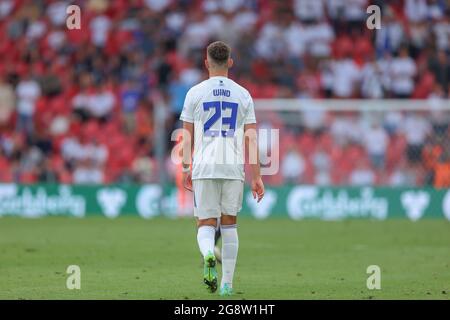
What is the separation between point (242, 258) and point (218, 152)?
5.38m

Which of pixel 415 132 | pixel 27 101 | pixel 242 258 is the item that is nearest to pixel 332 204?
pixel 415 132

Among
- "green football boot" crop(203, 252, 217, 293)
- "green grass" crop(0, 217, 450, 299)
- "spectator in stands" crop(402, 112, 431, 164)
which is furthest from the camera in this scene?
"spectator in stands" crop(402, 112, 431, 164)

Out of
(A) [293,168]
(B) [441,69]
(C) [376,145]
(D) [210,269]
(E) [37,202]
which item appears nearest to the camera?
(D) [210,269]

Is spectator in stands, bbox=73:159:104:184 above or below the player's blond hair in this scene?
above

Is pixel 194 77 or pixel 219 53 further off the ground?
pixel 194 77

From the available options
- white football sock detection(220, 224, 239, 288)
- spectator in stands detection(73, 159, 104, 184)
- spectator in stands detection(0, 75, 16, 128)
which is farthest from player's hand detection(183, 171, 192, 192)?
spectator in stands detection(0, 75, 16, 128)

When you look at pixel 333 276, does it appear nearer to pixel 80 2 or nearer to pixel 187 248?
pixel 187 248

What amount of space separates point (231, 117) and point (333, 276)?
3277mm

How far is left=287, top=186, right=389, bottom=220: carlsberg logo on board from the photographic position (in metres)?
26.4

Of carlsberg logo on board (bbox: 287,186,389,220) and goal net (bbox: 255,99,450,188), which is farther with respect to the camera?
goal net (bbox: 255,99,450,188)

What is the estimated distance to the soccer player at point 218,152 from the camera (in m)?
11.1

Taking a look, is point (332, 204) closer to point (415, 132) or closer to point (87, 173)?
point (415, 132)

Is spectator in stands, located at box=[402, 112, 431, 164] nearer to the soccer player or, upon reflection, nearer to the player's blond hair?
the soccer player

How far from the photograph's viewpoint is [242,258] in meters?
16.2
